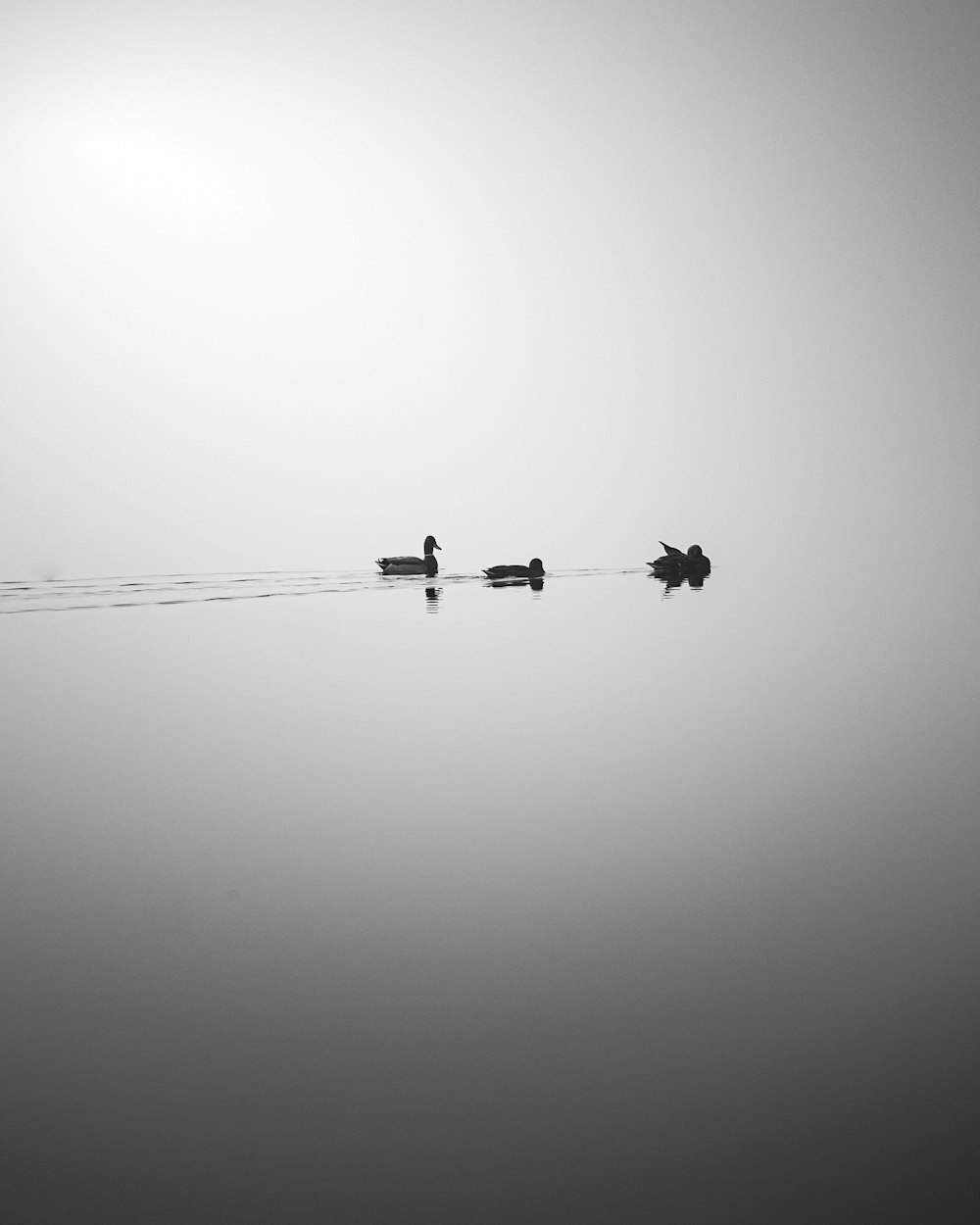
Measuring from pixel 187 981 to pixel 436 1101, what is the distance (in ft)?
2.85

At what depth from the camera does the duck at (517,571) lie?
1803 centimetres

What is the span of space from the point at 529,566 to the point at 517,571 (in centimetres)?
26

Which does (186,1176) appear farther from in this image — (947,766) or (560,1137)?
(947,766)

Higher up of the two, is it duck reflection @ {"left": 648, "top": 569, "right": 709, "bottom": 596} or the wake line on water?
duck reflection @ {"left": 648, "top": 569, "right": 709, "bottom": 596}

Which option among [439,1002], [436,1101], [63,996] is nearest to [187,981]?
[63,996]

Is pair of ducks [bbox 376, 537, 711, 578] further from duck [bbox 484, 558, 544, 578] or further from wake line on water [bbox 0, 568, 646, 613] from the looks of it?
wake line on water [bbox 0, 568, 646, 613]

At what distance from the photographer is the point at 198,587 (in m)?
17.5

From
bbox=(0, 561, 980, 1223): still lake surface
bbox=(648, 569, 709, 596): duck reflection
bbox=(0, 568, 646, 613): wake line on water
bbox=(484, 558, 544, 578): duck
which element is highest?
bbox=(484, 558, 544, 578): duck

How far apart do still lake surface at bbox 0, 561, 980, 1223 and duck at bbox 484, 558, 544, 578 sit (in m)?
11.6

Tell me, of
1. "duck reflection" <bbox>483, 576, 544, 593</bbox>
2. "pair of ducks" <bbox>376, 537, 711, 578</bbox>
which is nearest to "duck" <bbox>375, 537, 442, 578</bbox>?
"pair of ducks" <bbox>376, 537, 711, 578</bbox>

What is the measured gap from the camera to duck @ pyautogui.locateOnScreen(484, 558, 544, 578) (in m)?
18.0

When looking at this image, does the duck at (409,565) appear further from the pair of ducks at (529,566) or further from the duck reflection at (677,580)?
the duck reflection at (677,580)

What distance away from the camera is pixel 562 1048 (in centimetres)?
220

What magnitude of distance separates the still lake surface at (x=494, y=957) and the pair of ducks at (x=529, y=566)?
38.6ft
